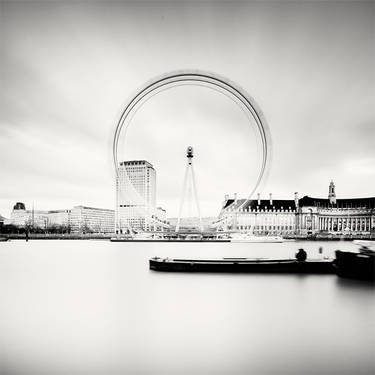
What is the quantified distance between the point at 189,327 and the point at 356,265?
9587mm

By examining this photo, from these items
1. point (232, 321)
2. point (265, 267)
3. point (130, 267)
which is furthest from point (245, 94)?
point (232, 321)

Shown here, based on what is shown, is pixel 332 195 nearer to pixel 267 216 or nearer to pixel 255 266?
pixel 267 216

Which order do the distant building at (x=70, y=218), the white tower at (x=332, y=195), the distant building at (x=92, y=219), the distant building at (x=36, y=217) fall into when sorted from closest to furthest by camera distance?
the white tower at (x=332, y=195)
the distant building at (x=36, y=217)
the distant building at (x=70, y=218)
the distant building at (x=92, y=219)

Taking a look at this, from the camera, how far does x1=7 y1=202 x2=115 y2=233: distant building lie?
78.5m

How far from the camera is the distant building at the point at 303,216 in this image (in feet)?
235

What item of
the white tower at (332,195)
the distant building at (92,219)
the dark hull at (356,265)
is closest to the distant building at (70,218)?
the distant building at (92,219)

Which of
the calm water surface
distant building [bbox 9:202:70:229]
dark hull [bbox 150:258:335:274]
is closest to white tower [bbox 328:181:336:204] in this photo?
distant building [bbox 9:202:70:229]

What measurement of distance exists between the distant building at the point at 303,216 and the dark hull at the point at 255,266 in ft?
180

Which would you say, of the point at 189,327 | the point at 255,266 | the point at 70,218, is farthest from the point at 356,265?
the point at 70,218

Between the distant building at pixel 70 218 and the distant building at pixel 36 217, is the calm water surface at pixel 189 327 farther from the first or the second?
the distant building at pixel 70 218

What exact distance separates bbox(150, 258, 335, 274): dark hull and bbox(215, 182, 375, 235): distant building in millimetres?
54804

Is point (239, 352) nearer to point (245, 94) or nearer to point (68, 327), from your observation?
point (68, 327)

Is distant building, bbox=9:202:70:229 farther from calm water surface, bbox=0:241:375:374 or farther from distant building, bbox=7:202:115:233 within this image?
calm water surface, bbox=0:241:375:374

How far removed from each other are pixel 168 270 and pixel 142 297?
4912 mm
